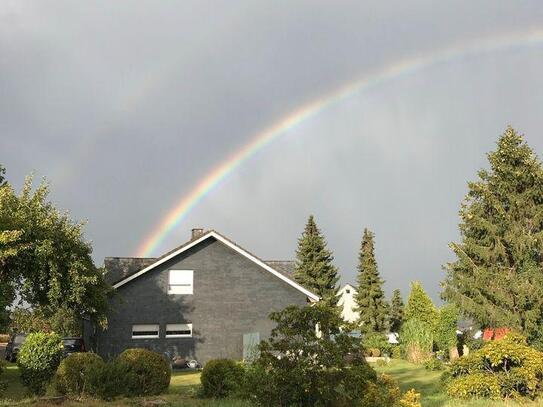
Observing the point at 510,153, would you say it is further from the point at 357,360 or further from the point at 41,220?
the point at 41,220

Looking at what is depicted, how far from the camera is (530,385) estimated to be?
51.7ft

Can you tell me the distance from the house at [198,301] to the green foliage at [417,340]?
848 cm

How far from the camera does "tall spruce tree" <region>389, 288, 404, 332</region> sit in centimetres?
5809

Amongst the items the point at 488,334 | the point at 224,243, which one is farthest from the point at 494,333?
the point at 224,243

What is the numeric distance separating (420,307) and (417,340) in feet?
14.2

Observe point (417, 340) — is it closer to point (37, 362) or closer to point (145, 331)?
point (145, 331)

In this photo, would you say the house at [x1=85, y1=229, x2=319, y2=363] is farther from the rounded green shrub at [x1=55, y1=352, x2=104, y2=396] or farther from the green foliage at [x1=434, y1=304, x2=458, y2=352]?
the rounded green shrub at [x1=55, y1=352, x2=104, y2=396]

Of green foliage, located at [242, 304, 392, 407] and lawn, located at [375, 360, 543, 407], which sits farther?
lawn, located at [375, 360, 543, 407]

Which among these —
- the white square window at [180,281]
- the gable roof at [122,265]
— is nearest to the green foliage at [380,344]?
the white square window at [180,281]

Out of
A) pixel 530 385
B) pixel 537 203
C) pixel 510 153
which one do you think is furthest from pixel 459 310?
pixel 530 385

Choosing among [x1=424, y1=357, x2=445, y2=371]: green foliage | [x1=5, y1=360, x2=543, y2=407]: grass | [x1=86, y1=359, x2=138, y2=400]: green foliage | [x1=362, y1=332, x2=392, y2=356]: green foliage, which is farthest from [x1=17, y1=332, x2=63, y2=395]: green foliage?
[x1=362, y1=332, x2=392, y2=356]: green foliage

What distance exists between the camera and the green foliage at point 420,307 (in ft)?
129

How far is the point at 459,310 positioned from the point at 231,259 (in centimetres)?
1447

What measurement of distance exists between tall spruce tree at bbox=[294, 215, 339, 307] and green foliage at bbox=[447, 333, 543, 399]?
42.9m
